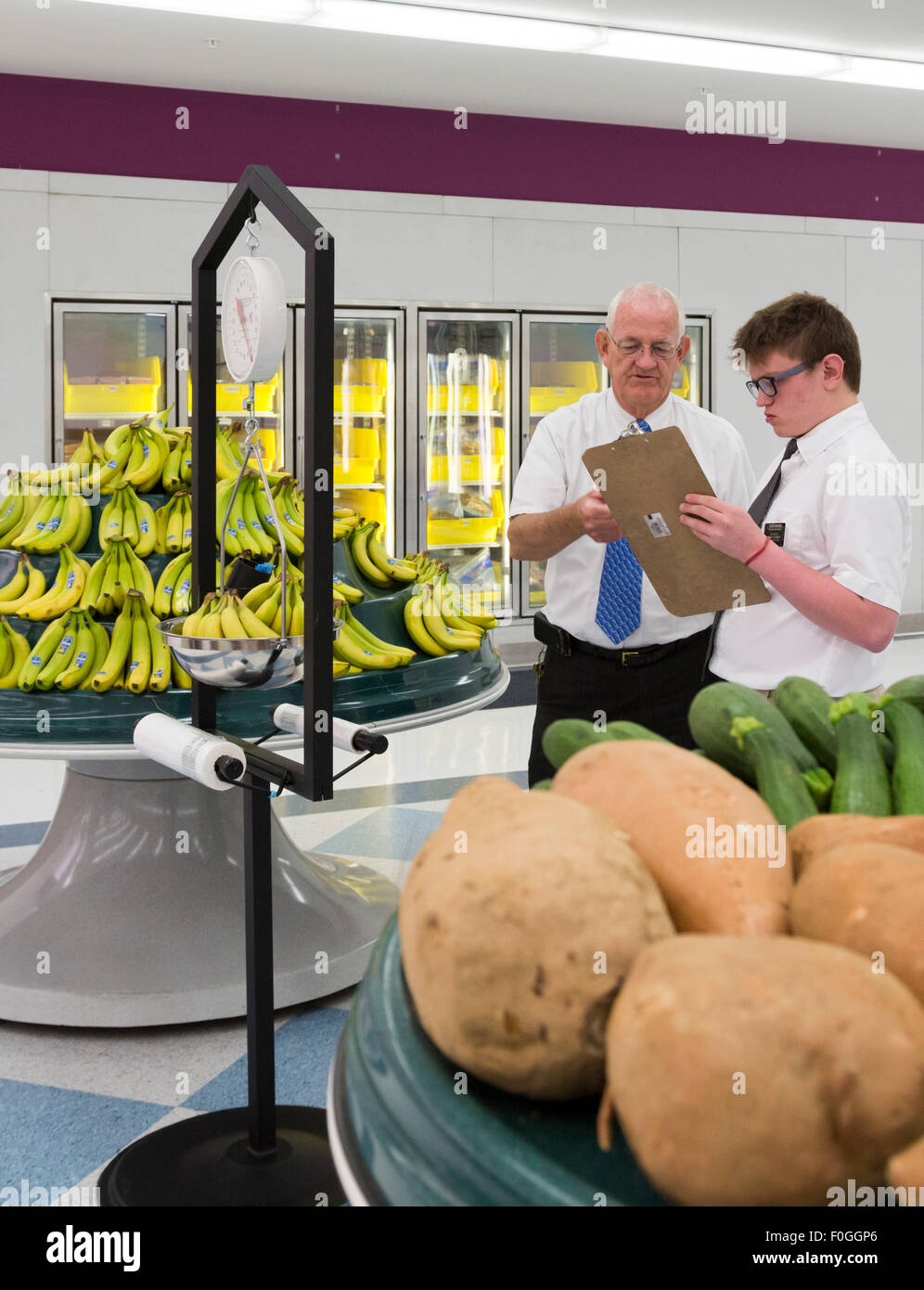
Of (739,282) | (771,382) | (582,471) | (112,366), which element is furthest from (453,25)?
(771,382)

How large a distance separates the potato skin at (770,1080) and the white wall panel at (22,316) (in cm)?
666

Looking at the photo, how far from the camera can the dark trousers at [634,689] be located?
288 centimetres

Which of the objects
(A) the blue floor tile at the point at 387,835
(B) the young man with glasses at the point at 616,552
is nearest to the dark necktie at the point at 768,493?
(B) the young man with glasses at the point at 616,552

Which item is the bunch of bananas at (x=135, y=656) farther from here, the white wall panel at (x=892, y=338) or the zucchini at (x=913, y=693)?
the white wall panel at (x=892, y=338)

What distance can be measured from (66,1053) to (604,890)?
2.36 m

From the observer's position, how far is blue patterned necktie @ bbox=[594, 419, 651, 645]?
2875 mm

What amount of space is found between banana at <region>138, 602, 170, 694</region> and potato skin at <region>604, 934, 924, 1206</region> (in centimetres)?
226

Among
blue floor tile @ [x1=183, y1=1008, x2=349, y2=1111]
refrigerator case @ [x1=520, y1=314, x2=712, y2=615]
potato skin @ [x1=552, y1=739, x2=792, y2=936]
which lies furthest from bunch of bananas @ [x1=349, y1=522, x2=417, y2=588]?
refrigerator case @ [x1=520, y1=314, x2=712, y2=615]

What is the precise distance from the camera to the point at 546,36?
6086 mm

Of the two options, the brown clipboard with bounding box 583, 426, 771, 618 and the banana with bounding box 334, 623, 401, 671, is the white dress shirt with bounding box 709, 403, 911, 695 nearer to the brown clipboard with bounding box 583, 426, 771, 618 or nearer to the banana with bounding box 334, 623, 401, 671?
the brown clipboard with bounding box 583, 426, 771, 618

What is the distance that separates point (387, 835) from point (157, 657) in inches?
59.8

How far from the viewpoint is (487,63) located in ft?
21.3

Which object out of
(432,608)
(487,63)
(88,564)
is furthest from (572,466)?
(487,63)

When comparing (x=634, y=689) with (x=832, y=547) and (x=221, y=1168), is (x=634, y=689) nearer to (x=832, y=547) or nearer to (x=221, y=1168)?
(x=832, y=547)
